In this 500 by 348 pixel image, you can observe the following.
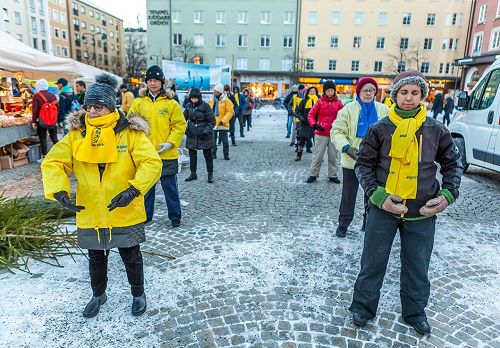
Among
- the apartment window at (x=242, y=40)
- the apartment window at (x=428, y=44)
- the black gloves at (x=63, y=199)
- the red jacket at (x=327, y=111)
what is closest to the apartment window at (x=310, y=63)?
the apartment window at (x=242, y=40)

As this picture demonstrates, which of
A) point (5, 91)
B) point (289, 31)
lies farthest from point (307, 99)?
point (289, 31)

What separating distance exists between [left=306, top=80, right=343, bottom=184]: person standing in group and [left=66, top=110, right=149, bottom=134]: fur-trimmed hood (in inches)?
188

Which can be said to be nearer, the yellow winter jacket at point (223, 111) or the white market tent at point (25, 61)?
the white market tent at point (25, 61)

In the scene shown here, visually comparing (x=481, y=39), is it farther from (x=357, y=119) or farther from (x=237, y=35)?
(x=357, y=119)

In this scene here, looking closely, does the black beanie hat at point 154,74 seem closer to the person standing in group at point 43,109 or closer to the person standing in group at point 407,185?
the person standing in group at point 407,185

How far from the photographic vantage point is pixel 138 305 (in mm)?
3162

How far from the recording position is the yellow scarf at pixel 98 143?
2709 mm

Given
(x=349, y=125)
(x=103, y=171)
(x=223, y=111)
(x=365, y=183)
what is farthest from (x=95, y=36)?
(x=365, y=183)

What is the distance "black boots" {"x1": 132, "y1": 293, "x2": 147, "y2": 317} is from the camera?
3127 millimetres

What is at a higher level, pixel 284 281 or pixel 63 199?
pixel 63 199

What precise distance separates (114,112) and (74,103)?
9.69m

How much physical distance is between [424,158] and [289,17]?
52085mm

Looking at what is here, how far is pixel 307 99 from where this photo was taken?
951 centimetres

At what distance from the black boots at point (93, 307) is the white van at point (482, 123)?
7.12m
